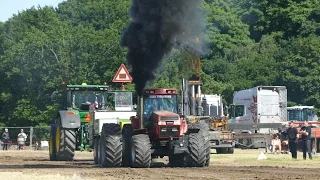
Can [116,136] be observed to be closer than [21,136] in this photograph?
Yes

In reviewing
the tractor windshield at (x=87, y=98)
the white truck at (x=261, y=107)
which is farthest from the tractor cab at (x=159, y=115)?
the white truck at (x=261, y=107)

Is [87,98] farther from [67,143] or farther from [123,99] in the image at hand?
[67,143]

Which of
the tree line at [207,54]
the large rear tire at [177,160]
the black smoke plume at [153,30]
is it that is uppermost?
the tree line at [207,54]

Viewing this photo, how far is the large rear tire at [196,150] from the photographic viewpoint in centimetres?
2962

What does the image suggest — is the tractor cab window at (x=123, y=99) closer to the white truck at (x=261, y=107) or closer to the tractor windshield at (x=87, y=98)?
the tractor windshield at (x=87, y=98)

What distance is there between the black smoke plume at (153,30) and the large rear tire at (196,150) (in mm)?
2642

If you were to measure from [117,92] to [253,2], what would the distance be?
5339 cm

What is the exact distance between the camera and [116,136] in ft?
99.7

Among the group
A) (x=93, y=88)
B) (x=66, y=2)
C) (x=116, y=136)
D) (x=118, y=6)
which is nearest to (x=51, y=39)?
(x=118, y=6)

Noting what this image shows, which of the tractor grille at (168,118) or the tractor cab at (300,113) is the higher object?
the tractor cab at (300,113)

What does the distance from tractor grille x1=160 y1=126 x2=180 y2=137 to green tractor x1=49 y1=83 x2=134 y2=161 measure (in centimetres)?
541

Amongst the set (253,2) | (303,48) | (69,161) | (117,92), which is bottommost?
(69,161)

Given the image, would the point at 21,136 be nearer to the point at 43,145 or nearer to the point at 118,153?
the point at 43,145

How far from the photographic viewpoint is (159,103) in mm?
31141
